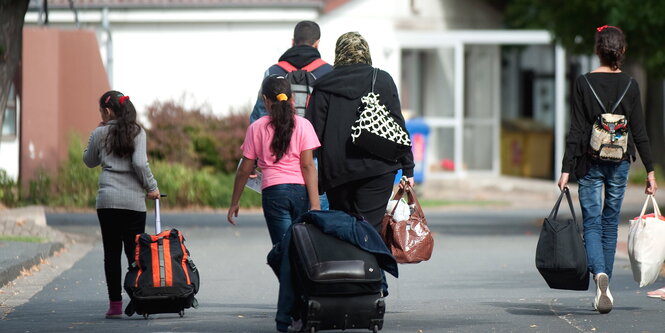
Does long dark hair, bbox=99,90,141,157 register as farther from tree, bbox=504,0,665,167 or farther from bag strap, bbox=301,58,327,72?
tree, bbox=504,0,665,167

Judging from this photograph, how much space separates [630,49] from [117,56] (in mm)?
9803

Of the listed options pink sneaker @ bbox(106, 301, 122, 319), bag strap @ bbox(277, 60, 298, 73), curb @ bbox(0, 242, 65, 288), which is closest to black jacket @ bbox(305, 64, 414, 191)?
bag strap @ bbox(277, 60, 298, 73)

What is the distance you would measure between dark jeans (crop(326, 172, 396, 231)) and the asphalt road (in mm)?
718

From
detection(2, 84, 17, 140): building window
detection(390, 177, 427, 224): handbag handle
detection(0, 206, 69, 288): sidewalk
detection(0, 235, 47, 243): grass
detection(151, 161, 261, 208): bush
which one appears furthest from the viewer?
detection(2, 84, 17, 140): building window

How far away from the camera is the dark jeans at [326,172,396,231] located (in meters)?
8.44

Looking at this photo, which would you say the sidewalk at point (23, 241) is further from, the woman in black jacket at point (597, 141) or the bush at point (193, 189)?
the woman in black jacket at point (597, 141)

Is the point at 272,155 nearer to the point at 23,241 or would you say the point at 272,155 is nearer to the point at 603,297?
the point at 603,297

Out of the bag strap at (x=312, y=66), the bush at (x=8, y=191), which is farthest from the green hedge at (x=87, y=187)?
the bag strap at (x=312, y=66)

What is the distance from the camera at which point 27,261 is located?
1255cm

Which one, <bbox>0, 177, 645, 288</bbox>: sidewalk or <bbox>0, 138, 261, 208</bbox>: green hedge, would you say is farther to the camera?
<bbox>0, 138, 261, 208</bbox>: green hedge

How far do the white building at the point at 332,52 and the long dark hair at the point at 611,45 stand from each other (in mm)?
14780

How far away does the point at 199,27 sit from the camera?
83.4 ft

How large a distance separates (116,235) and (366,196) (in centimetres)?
197

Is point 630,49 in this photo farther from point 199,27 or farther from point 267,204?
point 267,204
